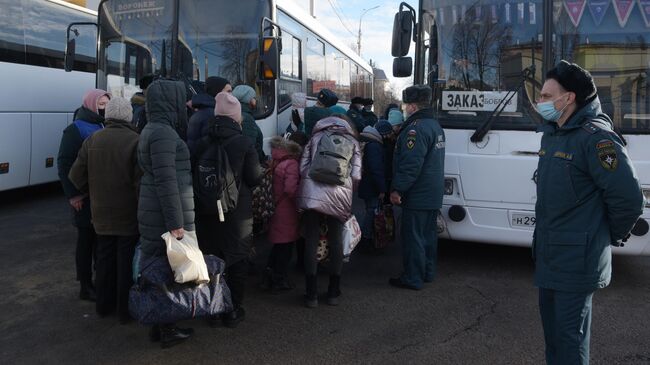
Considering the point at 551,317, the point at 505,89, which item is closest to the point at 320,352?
the point at 551,317

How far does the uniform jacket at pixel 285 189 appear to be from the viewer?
4750mm

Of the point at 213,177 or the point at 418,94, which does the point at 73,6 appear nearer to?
the point at 418,94

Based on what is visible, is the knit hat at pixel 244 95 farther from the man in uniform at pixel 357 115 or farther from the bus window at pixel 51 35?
the bus window at pixel 51 35

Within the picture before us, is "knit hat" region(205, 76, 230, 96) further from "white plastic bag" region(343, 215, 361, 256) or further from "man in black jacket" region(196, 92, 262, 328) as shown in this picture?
"white plastic bag" region(343, 215, 361, 256)

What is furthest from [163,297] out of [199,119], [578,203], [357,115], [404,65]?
[357,115]

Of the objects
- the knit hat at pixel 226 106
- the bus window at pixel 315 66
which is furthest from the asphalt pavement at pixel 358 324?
the bus window at pixel 315 66

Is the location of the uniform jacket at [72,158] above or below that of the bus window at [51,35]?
below

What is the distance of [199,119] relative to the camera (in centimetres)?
446

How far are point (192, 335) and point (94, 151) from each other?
5.30 ft

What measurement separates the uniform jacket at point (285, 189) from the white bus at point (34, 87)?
5.88m

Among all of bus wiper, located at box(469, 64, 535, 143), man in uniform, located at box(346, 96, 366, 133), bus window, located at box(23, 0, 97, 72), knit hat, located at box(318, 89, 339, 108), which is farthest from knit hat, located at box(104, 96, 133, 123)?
bus window, located at box(23, 0, 97, 72)

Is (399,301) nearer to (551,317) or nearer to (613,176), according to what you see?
(551,317)

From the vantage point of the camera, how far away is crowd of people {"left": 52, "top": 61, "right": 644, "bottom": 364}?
8.82 ft

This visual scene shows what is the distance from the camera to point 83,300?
482cm
